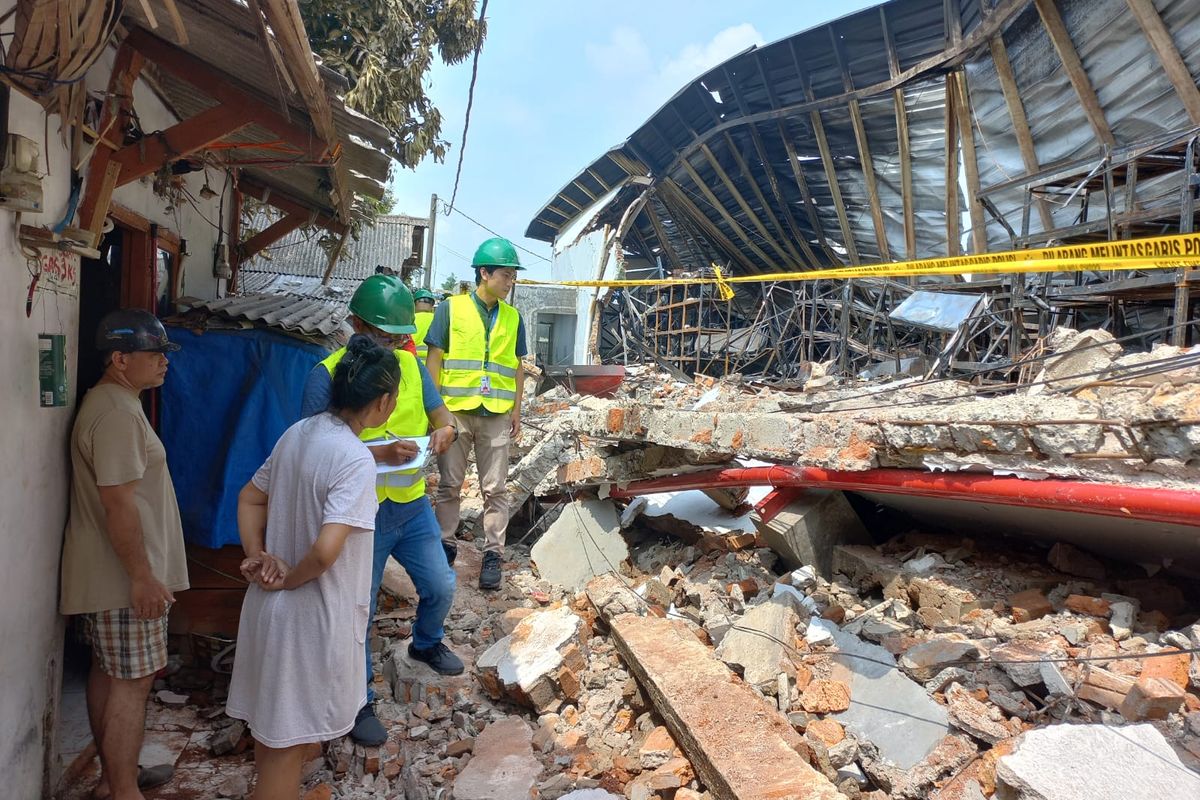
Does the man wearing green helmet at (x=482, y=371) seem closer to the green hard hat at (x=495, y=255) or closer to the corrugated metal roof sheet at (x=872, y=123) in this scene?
the green hard hat at (x=495, y=255)

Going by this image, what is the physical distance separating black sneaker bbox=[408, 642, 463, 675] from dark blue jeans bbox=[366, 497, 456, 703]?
152mm

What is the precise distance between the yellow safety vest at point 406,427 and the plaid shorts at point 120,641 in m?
0.92

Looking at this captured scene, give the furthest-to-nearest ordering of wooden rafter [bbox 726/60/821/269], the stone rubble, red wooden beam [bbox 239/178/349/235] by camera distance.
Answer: wooden rafter [bbox 726/60/821/269] < red wooden beam [bbox 239/178/349/235] < the stone rubble

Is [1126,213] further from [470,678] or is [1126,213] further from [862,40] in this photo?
[470,678]

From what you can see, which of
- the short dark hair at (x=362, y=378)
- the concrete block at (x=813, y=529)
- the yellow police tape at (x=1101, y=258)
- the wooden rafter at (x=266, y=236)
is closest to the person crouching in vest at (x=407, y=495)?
the short dark hair at (x=362, y=378)

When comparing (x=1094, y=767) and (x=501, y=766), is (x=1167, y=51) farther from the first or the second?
(x=501, y=766)

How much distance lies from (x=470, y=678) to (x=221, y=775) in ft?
3.51

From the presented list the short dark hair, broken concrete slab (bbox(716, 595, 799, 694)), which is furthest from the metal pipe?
the short dark hair

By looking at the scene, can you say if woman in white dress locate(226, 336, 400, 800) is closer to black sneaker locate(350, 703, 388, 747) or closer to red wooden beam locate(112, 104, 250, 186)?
black sneaker locate(350, 703, 388, 747)

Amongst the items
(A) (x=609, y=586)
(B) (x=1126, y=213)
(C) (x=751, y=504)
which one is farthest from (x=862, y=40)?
(A) (x=609, y=586)

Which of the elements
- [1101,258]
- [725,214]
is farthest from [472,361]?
[725,214]

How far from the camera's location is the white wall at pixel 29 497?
203cm

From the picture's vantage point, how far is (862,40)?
10.2 metres

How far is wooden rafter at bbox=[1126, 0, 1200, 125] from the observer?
6926mm
